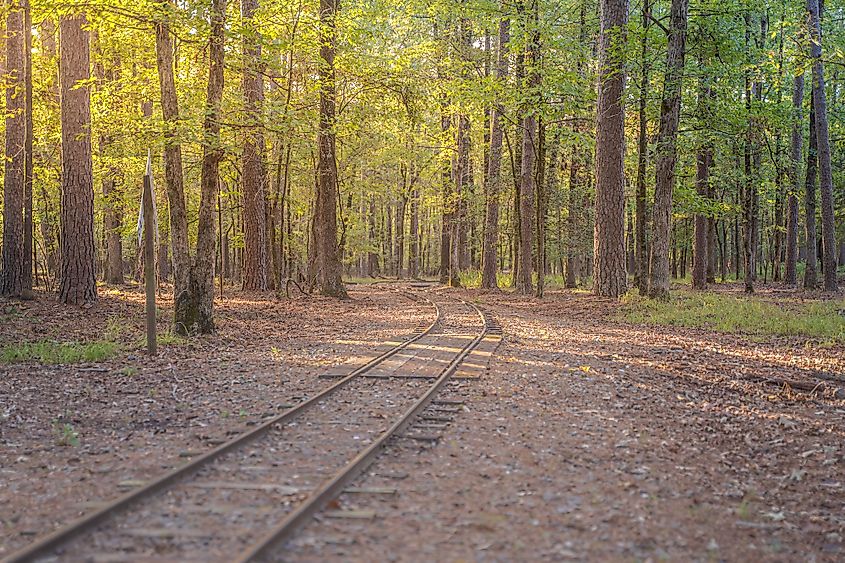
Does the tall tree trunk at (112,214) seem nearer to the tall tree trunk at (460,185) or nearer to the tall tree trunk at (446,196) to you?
the tall tree trunk at (446,196)

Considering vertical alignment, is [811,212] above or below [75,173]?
below

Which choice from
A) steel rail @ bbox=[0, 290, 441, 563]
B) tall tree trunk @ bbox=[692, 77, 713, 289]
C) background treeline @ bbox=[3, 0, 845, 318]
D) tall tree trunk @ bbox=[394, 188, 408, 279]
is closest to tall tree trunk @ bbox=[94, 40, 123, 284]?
background treeline @ bbox=[3, 0, 845, 318]

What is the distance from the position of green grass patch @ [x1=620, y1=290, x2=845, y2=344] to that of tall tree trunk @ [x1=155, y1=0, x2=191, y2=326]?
34.3 ft

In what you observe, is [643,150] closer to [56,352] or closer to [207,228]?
[207,228]

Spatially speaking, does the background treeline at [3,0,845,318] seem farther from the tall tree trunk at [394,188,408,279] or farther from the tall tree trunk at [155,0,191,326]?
the tall tree trunk at [394,188,408,279]

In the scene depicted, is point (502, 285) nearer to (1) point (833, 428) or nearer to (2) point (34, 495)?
(1) point (833, 428)

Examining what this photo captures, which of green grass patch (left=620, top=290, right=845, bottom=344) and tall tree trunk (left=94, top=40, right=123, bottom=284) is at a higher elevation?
tall tree trunk (left=94, top=40, right=123, bottom=284)

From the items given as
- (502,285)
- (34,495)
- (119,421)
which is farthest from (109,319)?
(502,285)

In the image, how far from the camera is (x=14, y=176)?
17.1 m

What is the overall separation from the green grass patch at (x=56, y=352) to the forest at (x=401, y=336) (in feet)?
0.21

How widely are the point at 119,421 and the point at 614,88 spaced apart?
54.9ft

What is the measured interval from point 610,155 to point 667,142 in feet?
7.91

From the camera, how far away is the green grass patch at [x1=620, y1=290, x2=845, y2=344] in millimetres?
14133

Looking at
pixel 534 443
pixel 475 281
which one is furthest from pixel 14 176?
pixel 475 281
